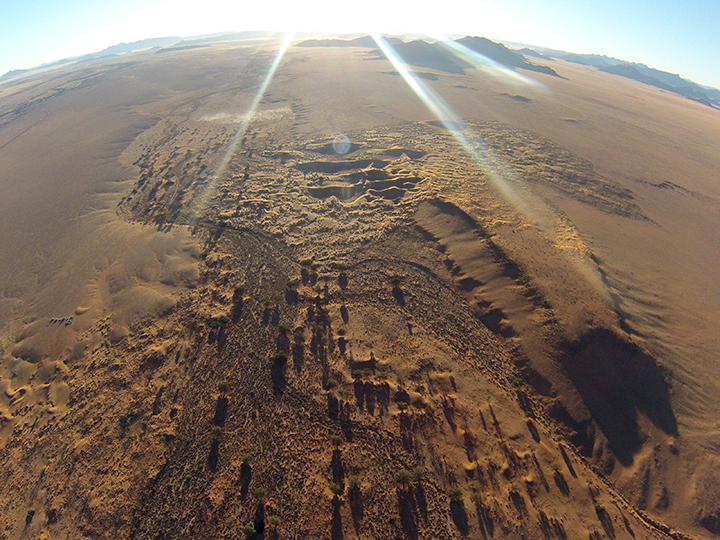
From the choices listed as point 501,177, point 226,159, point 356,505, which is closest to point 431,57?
point 501,177

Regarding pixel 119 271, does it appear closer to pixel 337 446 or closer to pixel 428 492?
pixel 337 446

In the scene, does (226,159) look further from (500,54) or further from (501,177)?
(500,54)

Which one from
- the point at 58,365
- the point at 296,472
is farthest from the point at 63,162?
the point at 296,472

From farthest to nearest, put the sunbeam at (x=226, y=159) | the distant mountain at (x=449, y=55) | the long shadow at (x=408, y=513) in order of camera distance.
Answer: the distant mountain at (x=449, y=55) < the sunbeam at (x=226, y=159) < the long shadow at (x=408, y=513)

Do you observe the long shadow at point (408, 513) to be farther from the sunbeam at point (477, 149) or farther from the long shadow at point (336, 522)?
the sunbeam at point (477, 149)

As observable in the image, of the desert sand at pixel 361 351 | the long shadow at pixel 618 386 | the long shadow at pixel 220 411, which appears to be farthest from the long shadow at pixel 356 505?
the long shadow at pixel 618 386

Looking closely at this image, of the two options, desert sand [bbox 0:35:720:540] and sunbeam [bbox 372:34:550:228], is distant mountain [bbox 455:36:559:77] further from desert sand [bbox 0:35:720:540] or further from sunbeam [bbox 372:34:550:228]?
desert sand [bbox 0:35:720:540]

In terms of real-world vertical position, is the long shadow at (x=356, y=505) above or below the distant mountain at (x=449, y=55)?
below
